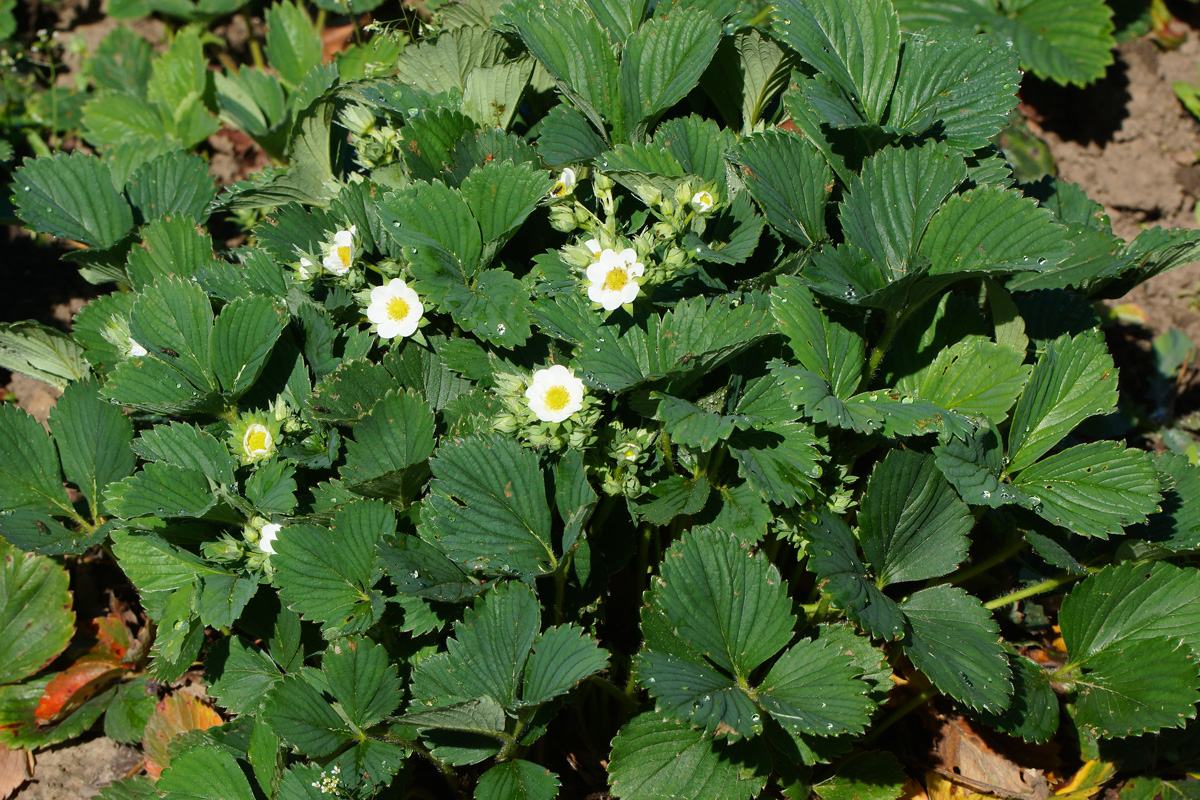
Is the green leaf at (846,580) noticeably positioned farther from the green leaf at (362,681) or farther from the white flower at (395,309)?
the white flower at (395,309)

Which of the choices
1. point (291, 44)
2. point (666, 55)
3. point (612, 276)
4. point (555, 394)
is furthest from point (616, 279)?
point (291, 44)

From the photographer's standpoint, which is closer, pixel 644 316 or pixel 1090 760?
pixel 644 316

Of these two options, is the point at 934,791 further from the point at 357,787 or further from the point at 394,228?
the point at 394,228

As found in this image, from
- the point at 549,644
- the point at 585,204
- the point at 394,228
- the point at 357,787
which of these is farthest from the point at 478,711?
the point at 585,204

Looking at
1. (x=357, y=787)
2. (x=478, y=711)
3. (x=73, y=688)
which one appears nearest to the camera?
(x=478, y=711)

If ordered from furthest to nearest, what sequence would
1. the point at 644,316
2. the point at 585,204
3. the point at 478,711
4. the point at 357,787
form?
the point at 585,204
the point at 644,316
the point at 357,787
the point at 478,711

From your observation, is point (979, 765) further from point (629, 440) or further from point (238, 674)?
point (238, 674)
